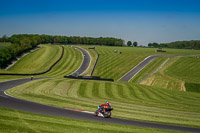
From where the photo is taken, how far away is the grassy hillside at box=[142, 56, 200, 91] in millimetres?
64175

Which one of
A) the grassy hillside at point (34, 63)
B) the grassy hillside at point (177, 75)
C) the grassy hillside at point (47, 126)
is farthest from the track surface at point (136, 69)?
the grassy hillside at point (47, 126)

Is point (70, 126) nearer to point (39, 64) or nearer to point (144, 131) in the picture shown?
point (144, 131)

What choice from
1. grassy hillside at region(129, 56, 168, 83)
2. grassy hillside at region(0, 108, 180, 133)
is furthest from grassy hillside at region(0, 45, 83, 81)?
grassy hillside at region(0, 108, 180, 133)

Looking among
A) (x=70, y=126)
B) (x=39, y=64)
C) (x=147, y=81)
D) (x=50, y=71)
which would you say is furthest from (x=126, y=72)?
(x=70, y=126)

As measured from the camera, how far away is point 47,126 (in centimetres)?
1686

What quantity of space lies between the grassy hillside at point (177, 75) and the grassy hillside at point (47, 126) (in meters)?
47.1

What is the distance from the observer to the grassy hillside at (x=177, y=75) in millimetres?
64175

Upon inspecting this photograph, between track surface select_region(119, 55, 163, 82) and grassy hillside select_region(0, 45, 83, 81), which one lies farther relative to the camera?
grassy hillside select_region(0, 45, 83, 81)

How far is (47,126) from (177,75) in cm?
6547

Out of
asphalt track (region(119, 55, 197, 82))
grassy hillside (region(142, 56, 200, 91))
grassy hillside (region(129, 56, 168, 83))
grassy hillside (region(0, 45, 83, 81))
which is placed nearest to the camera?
grassy hillside (region(142, 56, 200, 91))

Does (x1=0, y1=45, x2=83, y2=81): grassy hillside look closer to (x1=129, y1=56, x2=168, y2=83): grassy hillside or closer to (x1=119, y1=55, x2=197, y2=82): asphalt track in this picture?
(x1=119, y1=55, x2=197, y2=82): asphalt track

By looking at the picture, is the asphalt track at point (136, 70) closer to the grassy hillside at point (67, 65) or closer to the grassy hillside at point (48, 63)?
the grassy hillside at point (67, 65)

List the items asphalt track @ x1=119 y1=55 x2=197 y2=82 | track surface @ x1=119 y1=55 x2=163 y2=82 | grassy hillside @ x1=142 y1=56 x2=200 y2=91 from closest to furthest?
grassy hillside @ x1=142 y1=56 x2=200 y2=91, asphalt track @ x1=119 y1=55 x2=197 y2=82, track surface @ x1=119 y1=55 x2=163 y2=82

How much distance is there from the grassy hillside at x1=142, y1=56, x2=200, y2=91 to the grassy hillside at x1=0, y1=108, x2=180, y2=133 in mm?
47115
